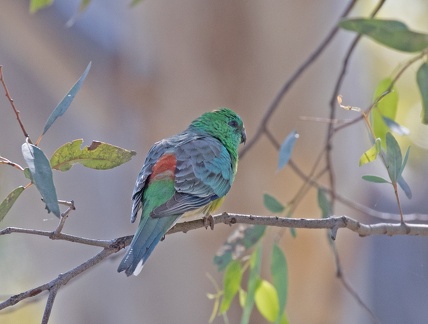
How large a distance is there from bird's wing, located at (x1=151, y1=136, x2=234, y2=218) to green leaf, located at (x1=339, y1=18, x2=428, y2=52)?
0.57 meters

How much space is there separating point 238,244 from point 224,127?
399 mm

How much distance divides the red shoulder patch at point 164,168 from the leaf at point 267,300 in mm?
583

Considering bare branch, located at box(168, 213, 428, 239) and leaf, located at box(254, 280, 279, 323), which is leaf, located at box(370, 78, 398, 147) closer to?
bare branch, located at box(168, 213, 428, 239)

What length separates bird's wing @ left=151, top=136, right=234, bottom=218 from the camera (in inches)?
65.8

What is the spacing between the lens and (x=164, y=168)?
179cm

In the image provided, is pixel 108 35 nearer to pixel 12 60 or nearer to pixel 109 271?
pixel 12 60

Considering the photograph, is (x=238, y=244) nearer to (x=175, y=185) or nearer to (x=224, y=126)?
(x=224, y=126)

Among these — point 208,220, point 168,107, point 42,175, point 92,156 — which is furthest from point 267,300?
point 168,107

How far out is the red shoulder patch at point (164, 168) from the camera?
5.81ft

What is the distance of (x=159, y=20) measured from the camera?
3.27 metres

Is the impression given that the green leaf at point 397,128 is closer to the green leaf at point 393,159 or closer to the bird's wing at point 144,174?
the green leaf at point 393,159

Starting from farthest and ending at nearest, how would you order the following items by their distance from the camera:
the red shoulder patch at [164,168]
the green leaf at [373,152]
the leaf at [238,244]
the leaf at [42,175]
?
1. the leaf at [238,244]
2. the red shoulder patch at [164,168]
3. the green leaf at [373,152]
4. the leaf at [42,175]

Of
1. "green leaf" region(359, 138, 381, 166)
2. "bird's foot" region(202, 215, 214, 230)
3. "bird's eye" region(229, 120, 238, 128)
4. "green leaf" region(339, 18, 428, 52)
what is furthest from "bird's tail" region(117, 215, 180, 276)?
"bird's eye" region(229, 120, 238, 128)

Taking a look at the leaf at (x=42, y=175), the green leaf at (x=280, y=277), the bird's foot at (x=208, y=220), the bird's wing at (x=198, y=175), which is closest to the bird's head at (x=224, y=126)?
the bird's wing at (x=198, y=175)
